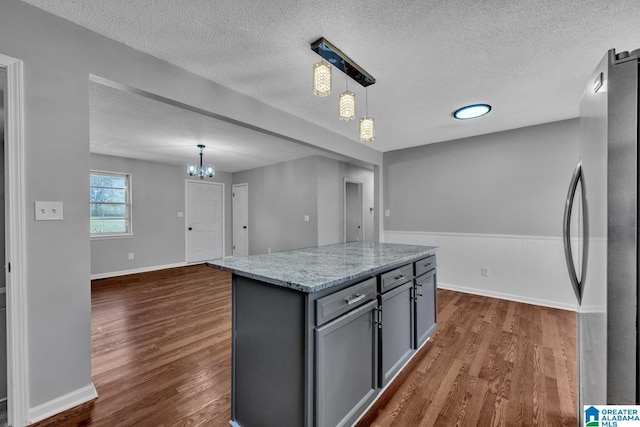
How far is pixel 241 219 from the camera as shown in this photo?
6781mm

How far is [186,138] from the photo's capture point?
3965 millimetres

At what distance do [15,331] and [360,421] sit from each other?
1933 millimetres

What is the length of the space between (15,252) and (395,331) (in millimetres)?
2252

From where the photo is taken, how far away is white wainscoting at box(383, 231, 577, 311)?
3.37 m

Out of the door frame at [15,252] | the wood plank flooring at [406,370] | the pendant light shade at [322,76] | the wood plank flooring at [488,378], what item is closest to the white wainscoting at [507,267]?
the wood plank flooring at [406,370]

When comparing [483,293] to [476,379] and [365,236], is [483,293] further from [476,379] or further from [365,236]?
[365,236]

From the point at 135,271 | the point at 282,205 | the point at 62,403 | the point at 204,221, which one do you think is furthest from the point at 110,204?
the point at 62,403

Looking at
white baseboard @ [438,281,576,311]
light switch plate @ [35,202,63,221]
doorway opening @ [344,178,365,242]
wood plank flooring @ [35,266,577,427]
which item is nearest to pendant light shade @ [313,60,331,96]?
light switch plate @ [35,202,63,221]

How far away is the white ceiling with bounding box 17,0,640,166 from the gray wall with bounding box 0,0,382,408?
15cm

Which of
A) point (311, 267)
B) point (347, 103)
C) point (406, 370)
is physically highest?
point (347, 103)

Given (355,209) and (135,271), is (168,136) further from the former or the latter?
(355,209)

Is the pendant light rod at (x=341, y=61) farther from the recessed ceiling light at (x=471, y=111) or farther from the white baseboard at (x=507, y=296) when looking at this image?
the white baseboard at (x=507, y=296)

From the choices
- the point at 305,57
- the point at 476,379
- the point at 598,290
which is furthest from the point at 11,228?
the point at 476,379

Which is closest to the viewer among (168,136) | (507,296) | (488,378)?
(488,378)
